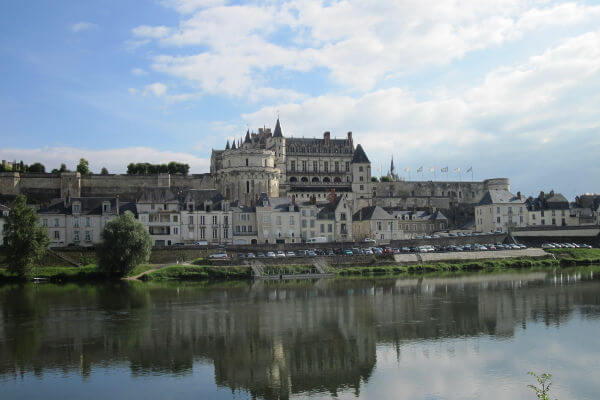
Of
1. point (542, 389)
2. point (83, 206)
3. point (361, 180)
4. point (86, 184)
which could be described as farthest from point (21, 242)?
point (361, 180)

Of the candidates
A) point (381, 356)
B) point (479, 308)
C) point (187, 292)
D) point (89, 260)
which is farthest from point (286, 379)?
point (89, 260)

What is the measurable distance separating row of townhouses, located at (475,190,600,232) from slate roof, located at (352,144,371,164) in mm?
17994

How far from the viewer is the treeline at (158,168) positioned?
69.7 m

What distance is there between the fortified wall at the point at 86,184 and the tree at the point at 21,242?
83.7 ft

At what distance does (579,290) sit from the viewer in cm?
2873

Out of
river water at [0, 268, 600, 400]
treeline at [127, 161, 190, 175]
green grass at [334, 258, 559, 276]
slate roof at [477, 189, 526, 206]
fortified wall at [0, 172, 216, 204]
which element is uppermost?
treeline at [127, 161, 190, 175]

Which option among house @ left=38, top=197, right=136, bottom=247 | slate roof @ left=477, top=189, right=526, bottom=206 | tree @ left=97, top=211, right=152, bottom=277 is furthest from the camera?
slate roof @ left=477, top=189, right=526, bottom=206

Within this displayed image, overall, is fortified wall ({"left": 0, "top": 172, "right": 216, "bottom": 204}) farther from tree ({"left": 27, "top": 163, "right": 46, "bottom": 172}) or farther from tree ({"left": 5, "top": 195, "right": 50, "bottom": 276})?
tree ({"left": 5, "top": 195, "right": 50, "bottom": 276})

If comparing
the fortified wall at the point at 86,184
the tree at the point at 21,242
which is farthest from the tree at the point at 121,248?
the fortified wall at the point at 86,184

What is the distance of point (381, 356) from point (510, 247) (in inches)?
1182

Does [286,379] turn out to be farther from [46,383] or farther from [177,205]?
[177,205]

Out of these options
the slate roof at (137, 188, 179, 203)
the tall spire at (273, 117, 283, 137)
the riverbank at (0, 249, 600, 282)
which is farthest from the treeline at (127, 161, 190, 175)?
the riverbank at (0, 249, 600, 282)

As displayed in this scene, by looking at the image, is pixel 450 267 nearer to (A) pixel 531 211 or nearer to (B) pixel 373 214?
(B) pixel 373 214

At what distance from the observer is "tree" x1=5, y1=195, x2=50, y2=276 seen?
33.6m
